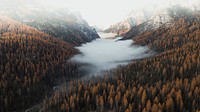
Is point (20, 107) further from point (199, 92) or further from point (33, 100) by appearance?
point (199, 92)

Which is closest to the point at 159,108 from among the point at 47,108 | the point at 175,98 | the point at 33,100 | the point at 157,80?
the point at 175,98

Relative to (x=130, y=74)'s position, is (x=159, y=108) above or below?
below

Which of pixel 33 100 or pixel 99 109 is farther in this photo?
pixel 33 100

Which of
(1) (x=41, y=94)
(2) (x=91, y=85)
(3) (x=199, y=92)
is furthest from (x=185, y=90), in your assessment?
(1) (x=41, y=94)

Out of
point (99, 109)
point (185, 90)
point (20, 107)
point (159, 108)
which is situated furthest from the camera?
point (20, 107)

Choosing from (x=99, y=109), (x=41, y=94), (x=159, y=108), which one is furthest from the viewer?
(x=41, y=94)

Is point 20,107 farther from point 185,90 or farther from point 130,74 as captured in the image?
point 185,90

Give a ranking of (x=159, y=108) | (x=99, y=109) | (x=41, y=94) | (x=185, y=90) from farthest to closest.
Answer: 1. (x=41, y=94)
2. (x=185, y=90)
3. (x=99, y=109)
4. (x=159, y=108)

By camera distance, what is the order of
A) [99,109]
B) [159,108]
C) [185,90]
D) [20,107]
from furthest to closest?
[20,107]
[185,90]
[99,109]
[159,108]

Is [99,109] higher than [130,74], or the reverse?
[130,74]
